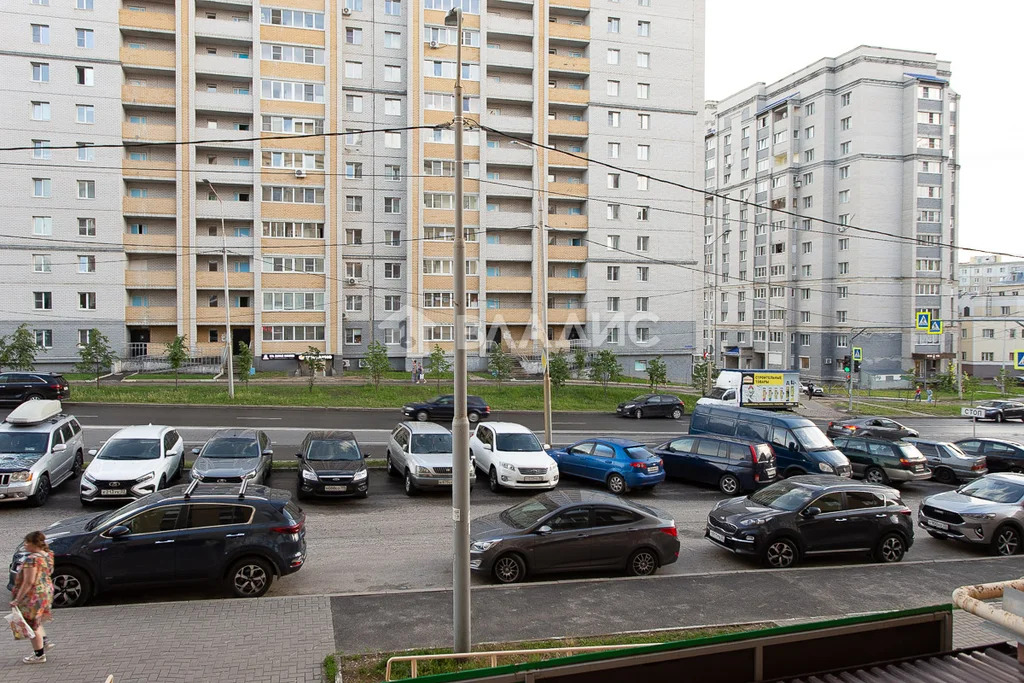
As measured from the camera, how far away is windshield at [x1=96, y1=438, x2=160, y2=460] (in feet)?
51.1

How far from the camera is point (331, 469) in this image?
53.0 feet

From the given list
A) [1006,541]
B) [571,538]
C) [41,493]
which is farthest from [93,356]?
[1006,541]

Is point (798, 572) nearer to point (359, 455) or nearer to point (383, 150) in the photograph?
point (359, 455)

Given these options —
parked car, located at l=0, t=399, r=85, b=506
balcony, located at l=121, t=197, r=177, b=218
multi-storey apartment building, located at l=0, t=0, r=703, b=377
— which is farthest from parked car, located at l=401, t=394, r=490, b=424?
balcony, located at l=121, t=197, r=177, b=218

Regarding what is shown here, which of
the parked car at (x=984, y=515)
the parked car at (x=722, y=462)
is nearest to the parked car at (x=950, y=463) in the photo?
the parked car at (x=722, y=462)

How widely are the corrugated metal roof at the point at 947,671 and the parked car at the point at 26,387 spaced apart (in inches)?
1340

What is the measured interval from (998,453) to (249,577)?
24.8 meters

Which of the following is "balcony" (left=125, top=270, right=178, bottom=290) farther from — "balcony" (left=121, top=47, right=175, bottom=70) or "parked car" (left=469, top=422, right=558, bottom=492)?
"parked car" (left=469, top=422, right=558, bottom=492)

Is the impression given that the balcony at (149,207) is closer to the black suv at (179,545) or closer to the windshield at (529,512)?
the black suv at (179,545)

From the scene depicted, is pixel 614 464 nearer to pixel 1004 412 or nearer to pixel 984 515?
pixel 984 515

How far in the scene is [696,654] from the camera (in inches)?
179

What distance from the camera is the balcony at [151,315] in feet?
153

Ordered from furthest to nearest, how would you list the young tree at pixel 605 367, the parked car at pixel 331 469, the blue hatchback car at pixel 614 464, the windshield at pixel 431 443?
the young tree at pixel 605 367 → the blue hatchback car at pixel 614 464 → the windshield at pixel 431 443 → the parked car at pixel 331 469

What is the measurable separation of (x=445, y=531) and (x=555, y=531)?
3.65 metres
